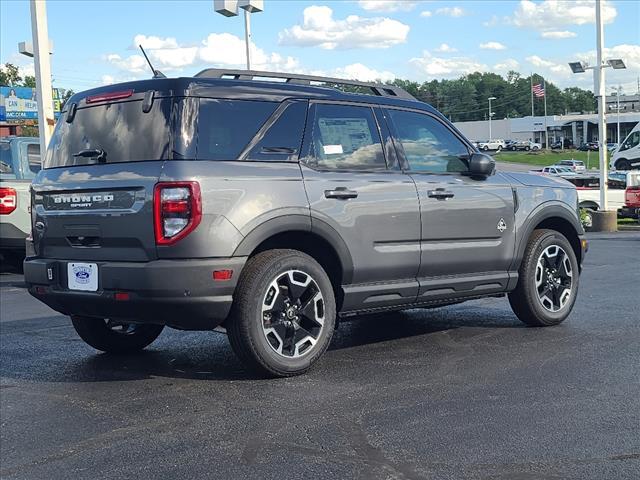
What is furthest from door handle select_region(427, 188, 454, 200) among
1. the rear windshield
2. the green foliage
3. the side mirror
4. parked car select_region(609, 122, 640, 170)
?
the green foliage

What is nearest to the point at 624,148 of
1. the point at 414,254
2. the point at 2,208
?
the point at 2,208

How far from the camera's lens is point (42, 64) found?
13.3m

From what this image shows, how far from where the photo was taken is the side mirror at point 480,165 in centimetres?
653

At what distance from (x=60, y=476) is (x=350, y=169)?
2.93m

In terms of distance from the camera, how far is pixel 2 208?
11.7 m

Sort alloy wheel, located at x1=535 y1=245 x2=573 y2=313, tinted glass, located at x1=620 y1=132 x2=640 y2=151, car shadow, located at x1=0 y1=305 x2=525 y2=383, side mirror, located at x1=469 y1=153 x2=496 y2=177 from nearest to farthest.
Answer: car shadow, located at x1=0 y1=305 x2=525 y2=383 → side mirror, located at x1=469 y1=153 x2=496 y2=177 → alloy wheel, located at x1=535 y1=245 x2=573 y2=313 → tinted glass, located at x1=620 y1=132 x2=640 y2=151

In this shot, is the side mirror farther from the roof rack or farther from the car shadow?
the car shadow

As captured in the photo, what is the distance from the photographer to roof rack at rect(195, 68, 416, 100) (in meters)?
5.68

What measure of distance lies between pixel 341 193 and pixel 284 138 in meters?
0.53

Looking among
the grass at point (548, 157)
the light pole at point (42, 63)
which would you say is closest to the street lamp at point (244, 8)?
the light pole at point (42, 63)

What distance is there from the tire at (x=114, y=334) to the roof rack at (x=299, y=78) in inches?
76.2

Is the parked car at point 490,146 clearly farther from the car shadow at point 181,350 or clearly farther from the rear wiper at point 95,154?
the rear wiper at point 95,154

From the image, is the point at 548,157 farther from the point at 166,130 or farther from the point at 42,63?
the point at 166,130

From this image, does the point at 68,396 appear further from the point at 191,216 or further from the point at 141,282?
the point at 191,216
